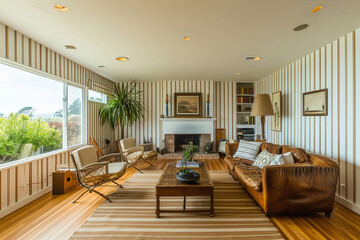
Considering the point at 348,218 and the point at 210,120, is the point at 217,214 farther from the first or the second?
the point at 210,120

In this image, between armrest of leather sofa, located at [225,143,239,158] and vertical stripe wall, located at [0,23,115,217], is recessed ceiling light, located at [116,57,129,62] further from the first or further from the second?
armrest of leather sofa, located at [225,143,239,158]

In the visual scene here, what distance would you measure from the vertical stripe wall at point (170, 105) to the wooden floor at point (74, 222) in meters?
3.81

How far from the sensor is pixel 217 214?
8.27ft

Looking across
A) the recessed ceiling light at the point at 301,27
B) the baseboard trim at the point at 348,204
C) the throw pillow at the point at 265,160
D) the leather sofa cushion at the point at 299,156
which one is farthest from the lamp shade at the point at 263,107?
the baseboard trim at the point at 348,204

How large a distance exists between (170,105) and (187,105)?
616 mm

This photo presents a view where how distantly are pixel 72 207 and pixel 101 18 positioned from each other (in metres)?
2.74

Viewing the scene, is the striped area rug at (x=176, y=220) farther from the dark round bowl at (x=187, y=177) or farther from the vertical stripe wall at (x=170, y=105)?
the vertical stripe wall at (x=170, y=105)

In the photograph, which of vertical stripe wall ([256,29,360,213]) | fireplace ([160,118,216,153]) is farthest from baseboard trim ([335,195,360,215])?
fireplace ([160,118,216,153])

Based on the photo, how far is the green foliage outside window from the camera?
2.68 metres

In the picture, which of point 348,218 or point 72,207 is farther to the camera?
point 72,207

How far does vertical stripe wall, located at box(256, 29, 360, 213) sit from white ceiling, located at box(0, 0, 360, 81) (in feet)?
0.84

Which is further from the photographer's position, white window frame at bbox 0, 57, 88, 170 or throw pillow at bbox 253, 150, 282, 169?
throw pillow at bbox 253, 150, 282, 169

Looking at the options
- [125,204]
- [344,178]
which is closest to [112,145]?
[125,204]

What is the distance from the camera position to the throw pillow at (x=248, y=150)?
12.7ft
